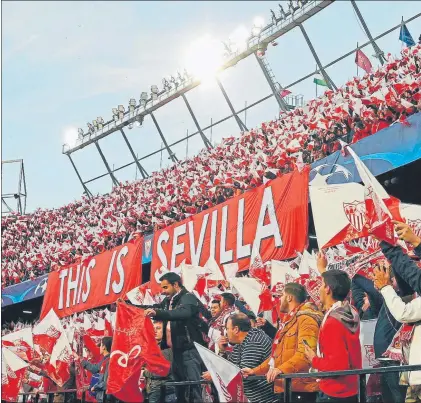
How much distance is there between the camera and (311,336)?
493 centimetres

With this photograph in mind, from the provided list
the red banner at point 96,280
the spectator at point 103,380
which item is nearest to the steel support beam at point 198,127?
the red banner at point 96,280

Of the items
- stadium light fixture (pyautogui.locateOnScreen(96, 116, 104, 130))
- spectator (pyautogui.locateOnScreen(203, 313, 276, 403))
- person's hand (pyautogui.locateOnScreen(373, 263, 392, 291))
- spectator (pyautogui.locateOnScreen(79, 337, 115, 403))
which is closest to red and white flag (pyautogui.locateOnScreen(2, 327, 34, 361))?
spectator (pyautogui.locateOnScreen(79, 337, 115, 403))

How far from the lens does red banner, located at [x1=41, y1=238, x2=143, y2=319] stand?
13805mm

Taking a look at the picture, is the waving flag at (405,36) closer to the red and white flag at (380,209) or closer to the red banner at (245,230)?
the red banner at (245,230)

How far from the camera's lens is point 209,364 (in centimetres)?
503

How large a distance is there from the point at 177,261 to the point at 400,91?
5.04 meters

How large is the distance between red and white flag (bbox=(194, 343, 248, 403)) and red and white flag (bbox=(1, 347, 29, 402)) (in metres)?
4.46

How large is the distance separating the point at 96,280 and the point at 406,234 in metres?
11.4

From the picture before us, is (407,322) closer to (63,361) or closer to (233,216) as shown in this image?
(63,361)

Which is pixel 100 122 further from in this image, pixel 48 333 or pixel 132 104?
pixel 48 333

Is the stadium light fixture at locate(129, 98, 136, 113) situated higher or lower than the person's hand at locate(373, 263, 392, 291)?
higher

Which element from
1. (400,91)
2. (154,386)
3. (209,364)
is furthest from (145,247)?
(209,364)

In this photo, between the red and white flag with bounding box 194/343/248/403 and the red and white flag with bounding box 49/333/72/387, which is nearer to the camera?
the red and white flag with bounding box 194/343/248/403

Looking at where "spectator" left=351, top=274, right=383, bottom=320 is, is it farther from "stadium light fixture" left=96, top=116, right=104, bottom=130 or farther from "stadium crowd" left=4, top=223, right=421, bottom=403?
"stadium light fixture" left=96, top=116, right=104, bottom=130
